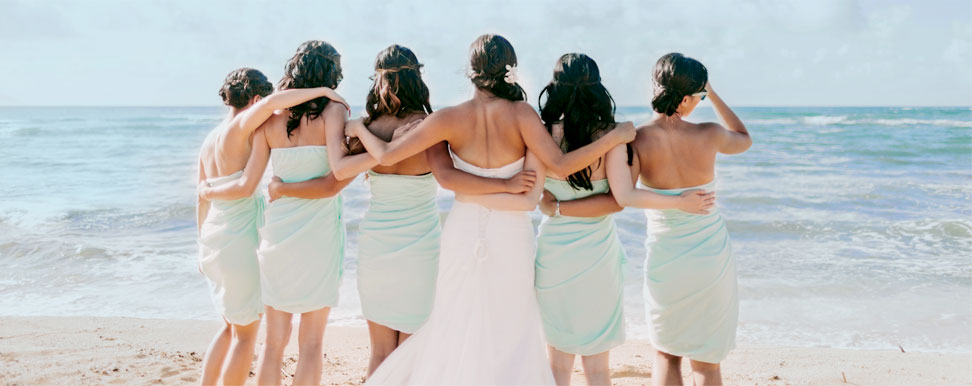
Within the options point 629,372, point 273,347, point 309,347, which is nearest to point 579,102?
point 309,347

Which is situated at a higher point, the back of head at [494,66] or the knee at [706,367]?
the back of head at [494,66]

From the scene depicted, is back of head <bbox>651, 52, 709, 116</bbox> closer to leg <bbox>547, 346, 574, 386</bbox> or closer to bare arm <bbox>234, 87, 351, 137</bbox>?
leg <bbox>547, 346, 574, 386</bbox>

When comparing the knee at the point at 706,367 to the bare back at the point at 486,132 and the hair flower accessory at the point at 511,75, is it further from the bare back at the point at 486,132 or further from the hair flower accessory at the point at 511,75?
the hair flower accessory at the point at 511,75

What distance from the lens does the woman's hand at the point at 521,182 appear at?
9.75 ft

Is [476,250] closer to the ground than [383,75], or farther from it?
closer to the ground

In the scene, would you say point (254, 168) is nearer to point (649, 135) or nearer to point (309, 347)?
point (309, 347)

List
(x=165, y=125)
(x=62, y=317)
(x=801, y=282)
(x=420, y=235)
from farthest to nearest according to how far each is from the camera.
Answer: (x=165, y=125) < (x=801, y=282) < (x=62, y=317) < (x=420, y=235)

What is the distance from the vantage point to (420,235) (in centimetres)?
330

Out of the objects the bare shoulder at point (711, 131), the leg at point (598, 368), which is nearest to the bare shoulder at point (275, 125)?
the leg at point (598, 368)

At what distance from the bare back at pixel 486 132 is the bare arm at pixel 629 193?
1.24ft

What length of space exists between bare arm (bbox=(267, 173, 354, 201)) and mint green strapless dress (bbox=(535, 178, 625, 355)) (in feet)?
3.11

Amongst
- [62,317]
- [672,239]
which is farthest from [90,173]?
[672,239]

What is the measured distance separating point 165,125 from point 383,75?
100 ft

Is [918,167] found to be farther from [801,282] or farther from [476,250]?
[476,250]
